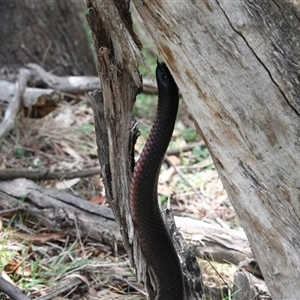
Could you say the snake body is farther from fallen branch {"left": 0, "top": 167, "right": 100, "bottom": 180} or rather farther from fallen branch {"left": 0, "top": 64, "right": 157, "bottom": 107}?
fallen branch {"left": 0, "top": 64, "right": 157, "bottom": 107}

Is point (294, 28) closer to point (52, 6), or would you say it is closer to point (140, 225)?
point (140, 225)

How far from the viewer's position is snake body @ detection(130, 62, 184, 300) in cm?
188

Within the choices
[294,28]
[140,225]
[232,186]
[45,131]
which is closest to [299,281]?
[232,186]

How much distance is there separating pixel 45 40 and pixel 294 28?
3.32m

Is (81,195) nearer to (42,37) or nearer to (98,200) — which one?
(98,200)

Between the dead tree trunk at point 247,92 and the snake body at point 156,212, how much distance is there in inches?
7.2

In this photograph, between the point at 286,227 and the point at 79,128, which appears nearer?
the point at 286,227

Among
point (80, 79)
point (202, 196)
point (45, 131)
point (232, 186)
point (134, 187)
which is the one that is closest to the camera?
point (232, 186)

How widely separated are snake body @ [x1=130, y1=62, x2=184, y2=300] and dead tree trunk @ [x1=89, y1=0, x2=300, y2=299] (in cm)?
18

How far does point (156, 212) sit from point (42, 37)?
3022 mm

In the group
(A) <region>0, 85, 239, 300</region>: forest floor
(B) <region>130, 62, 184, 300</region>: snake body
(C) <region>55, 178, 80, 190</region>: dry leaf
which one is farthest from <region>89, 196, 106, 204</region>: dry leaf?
(B) <region>130, 62, 184, 300</region>: snake body

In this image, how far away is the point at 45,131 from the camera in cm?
412

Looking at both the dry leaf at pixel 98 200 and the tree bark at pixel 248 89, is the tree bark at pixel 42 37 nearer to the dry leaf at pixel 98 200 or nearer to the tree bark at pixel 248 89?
the dry leaf at pixel 98 200

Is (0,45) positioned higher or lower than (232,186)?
lower
